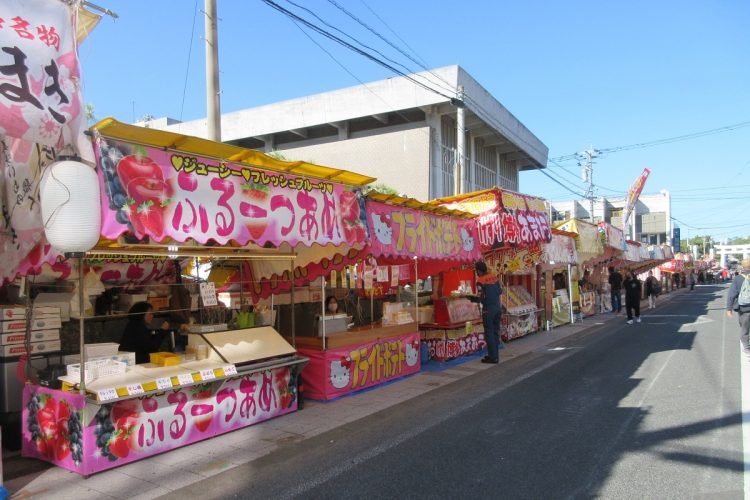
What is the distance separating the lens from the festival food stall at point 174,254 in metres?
4.48

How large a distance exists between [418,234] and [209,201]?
13.6ft

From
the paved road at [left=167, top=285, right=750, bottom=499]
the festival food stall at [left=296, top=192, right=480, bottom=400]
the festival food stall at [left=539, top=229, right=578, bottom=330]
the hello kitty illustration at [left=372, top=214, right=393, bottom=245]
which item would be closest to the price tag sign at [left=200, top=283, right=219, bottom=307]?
the festival food stall at [left=296, top=192, right=480, bottom=400]

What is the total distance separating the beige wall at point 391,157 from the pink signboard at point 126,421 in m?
19.8

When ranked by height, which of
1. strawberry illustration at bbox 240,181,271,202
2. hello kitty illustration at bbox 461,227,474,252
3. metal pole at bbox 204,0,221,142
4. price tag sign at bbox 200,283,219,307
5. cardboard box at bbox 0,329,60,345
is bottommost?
cardboard box at bbox 0,329,60,345

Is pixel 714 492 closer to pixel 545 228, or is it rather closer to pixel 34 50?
pixel 34 50

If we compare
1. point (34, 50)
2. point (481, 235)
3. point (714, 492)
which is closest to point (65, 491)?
point (34, 50)

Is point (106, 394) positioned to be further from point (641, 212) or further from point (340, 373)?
point (641, 212)

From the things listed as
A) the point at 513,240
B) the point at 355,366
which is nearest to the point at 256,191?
the point at 355,366

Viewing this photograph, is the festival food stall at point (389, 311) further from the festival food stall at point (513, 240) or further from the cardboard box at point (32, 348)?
the cardboard box at point (32, 348)

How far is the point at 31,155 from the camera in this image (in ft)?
Answer: 15.9

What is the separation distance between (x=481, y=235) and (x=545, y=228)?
322 centimetres

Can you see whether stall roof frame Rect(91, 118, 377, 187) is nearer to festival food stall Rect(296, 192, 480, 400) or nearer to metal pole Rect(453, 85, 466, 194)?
festival food stall Rect(296, 192, 480, 400)

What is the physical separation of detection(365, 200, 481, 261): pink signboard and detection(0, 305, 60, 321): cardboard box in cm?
421

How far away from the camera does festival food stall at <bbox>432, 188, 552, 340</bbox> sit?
36.0 feet
